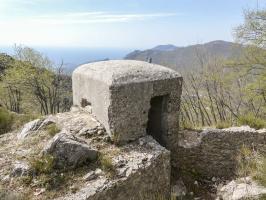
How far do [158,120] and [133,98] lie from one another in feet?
4.61

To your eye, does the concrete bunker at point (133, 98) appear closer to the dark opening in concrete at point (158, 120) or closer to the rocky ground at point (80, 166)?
the dark opening in concrete at point (158, 120)

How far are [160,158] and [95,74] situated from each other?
2515 millimetres

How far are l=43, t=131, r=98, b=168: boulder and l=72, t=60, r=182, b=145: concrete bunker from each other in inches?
37.0

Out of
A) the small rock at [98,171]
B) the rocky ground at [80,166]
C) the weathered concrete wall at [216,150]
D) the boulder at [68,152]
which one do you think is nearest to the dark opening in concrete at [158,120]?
the weathered concrete wall at [216,150]

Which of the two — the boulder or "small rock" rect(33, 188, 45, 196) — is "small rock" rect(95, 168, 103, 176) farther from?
"small rock" rect(33, 188, 45, 196)

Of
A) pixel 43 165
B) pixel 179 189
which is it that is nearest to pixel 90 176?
pixel 43 165

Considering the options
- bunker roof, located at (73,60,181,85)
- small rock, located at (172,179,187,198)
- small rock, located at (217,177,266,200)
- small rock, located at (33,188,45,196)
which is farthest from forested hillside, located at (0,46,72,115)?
small rock, located at (217,177,266,200)

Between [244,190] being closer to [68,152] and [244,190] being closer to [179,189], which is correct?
[179,189]

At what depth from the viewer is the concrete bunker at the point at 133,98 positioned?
729cm

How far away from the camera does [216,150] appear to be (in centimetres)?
869

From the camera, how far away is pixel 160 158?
7062mm

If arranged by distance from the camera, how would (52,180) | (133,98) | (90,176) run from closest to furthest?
(52,180)
(90,176)
(133,98)

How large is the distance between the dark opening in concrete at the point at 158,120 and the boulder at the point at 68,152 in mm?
2359

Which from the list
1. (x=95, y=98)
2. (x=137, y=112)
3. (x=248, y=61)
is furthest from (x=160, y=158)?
(x=248, y=61)
